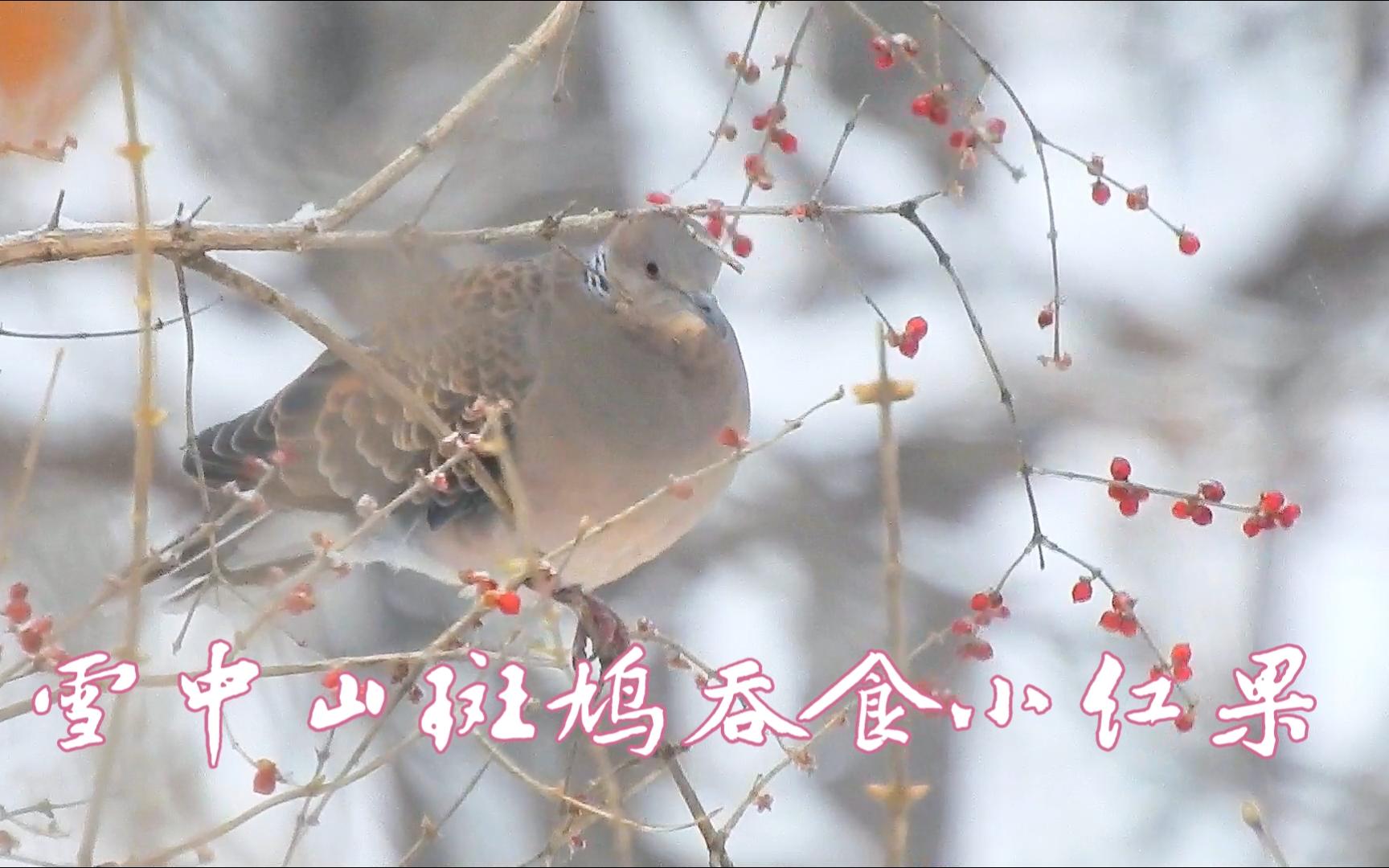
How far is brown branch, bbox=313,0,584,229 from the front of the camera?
1.20 metres

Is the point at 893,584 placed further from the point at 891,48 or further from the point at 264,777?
the point at 264,777

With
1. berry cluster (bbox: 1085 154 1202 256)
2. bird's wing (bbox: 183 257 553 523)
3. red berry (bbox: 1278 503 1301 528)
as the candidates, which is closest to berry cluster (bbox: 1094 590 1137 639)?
red berry (bbox: 1278 503 1301 528)

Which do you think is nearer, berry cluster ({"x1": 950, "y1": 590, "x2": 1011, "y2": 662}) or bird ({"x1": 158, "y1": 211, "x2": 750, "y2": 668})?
berry cluster ({"x1": 950, "y1": 590, "x2": 1011, "y2": 662})

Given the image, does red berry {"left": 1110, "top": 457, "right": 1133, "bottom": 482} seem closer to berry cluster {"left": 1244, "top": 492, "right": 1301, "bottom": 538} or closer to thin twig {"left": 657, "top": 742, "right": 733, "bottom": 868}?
berry cluster {"left": 1244, "top": 492, "right": 1301, "bottom": 538}

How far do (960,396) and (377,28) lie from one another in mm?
1429

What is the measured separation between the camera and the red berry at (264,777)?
1323 millimetres

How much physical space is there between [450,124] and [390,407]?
722mm

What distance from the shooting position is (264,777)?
52.2 inches

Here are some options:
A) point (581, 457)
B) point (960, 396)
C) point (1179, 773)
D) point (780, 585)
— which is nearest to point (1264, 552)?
point (1179, 773)

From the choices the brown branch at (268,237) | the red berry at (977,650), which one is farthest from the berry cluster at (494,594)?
the red berry at (977,650)

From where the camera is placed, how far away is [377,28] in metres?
3.38

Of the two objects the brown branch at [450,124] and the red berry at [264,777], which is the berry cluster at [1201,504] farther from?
the red berry at [264,777]

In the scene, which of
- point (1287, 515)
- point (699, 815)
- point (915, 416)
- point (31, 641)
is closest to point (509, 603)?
point (699, 815)

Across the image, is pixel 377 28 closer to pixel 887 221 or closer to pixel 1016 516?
pixel 887 221
